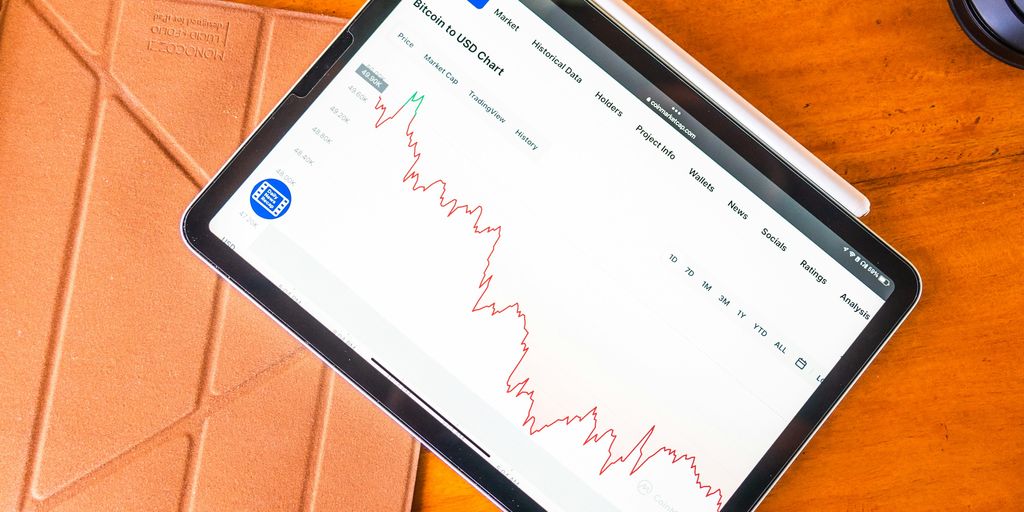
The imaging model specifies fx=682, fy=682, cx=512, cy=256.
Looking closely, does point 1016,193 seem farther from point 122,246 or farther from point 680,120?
point 122,246

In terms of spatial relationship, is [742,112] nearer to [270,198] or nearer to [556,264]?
[556,264]

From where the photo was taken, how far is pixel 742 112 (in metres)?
0.40

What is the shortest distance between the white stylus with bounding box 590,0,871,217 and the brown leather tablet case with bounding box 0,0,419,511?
0.20 m

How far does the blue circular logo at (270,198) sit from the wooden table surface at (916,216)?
0.64ft

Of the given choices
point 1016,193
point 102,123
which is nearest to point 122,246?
point 102,123

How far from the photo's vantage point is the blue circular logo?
38 cm

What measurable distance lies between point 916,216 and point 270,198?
41cm

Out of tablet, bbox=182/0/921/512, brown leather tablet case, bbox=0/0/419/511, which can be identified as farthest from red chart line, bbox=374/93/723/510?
brown leather tablet case, bbox=0/0/419/511

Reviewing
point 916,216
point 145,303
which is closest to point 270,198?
point 145,303

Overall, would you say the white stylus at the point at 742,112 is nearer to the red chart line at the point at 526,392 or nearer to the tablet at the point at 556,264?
the tablet at the point at 556,264

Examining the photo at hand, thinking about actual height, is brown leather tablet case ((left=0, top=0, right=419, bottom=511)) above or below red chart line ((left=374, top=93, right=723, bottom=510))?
below

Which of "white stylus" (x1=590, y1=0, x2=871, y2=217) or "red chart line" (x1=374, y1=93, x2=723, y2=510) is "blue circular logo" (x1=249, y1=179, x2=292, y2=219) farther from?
"white stylus" (x1=590, y1=0, x2=871, y2=217)

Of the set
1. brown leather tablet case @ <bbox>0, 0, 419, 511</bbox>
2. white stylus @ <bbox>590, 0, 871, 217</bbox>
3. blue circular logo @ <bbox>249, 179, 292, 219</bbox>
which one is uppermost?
Answer: white stylus @ <bbox>590, 0, 871, 217</bbox>

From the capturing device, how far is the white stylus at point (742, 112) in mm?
396
